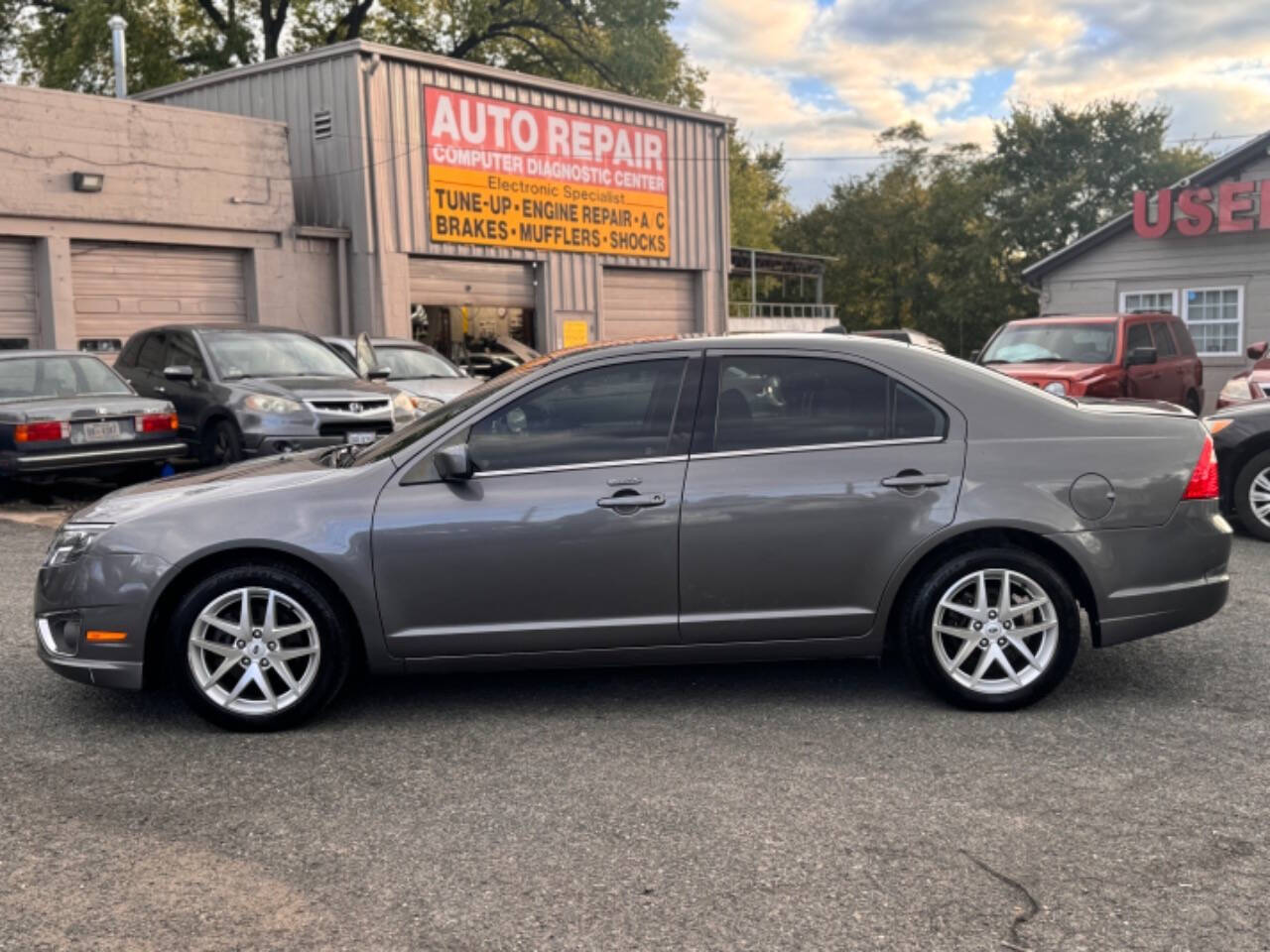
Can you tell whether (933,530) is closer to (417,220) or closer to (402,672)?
(402,672)

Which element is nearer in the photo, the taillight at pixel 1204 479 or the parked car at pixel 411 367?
the taillight at pixel 1204 479

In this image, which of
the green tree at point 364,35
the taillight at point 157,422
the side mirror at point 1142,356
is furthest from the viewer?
the green tree at point 364,35

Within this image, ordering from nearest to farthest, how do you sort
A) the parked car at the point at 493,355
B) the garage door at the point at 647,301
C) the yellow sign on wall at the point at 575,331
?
the parked car at the point at 493,355 < the yellow sign on wall at the point at 575,331 < the garage door at the point at 647,301

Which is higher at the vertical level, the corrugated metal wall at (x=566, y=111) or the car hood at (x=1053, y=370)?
the corrugated metal wall at (x=566, y=111)

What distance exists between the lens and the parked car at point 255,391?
36.7ft

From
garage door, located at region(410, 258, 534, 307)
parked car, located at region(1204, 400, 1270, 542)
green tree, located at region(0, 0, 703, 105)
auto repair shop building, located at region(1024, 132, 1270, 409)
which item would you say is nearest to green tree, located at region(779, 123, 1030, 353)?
green tree, located at region(0, 0, 703, 105)

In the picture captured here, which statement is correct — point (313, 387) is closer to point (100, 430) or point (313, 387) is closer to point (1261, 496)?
point (100, 430)

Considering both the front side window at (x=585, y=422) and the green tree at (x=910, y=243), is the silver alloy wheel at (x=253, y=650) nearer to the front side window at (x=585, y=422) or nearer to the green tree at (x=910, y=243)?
the front side window at (x=585, y=422)

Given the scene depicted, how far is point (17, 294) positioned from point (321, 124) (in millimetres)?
5260

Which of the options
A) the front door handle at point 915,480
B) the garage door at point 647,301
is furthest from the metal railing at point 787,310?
the front door handle at point 915,480

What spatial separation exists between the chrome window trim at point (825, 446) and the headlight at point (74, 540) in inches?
91.4

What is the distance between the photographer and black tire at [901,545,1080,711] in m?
4.76

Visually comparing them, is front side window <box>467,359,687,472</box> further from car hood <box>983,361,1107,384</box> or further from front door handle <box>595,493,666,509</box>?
car hood <box>983,361,1107,384</box>

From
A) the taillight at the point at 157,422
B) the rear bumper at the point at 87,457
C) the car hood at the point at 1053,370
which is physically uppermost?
the car hood at the point at 1053,370
